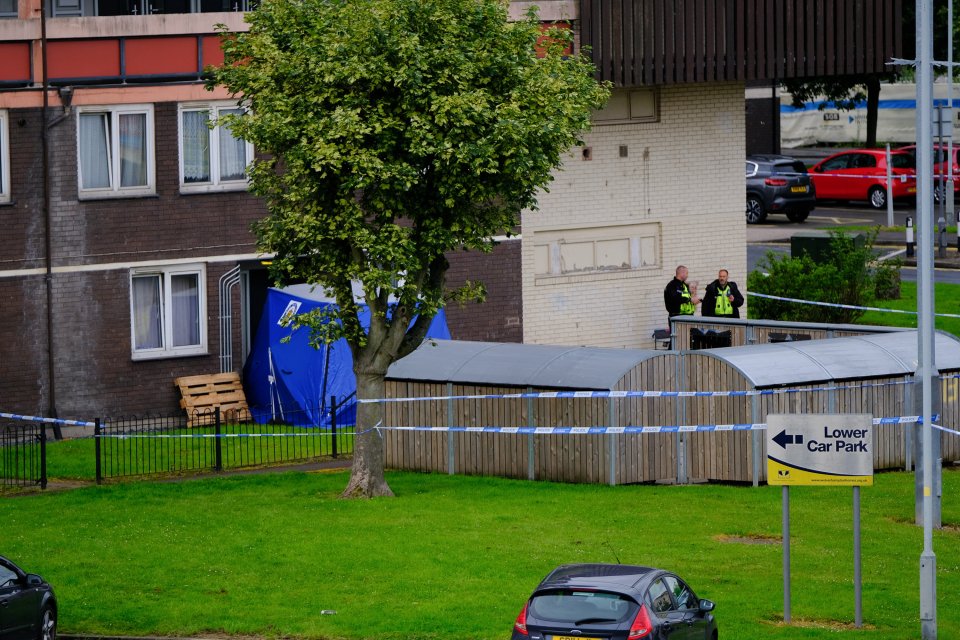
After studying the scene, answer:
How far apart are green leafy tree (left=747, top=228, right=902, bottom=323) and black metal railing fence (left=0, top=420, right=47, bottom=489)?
14142mm

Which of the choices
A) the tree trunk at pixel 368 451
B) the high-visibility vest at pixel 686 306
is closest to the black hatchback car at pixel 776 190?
the high-visibility vest at pixel 686 306

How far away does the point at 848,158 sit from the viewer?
50.9 meters

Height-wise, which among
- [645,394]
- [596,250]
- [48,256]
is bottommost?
[645,394]

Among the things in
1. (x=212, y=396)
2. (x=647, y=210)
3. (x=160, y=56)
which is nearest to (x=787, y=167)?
(x=647, y=210)

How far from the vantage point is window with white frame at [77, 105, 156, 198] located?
27.2m

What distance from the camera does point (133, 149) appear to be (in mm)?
27609

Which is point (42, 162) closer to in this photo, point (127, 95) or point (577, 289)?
point (127, 95)

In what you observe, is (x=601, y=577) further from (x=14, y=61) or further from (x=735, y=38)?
(x=735, y=38)

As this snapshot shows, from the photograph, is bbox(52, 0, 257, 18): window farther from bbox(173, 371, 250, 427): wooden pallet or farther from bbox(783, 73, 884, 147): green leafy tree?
bbox(783, 73, 884, 147): green leafy tree

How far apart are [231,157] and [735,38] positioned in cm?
944

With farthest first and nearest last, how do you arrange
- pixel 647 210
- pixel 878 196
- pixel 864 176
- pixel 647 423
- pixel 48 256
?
pixel 864 176 < pixel 878 196 < pixel 647 210 < pixel 48 256 < pixel 647 423

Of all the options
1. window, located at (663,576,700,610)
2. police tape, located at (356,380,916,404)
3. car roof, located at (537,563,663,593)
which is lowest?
window, located at (663,576,700,610)

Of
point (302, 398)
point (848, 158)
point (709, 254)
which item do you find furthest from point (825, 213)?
point (302, 398)

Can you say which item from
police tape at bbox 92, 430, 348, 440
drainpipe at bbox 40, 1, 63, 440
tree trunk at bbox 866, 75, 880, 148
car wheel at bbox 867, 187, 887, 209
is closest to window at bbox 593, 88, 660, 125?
police tape at bbox 92, 430, 348, 440
